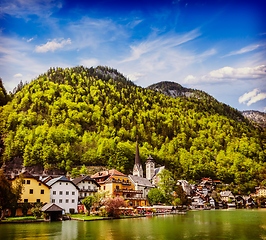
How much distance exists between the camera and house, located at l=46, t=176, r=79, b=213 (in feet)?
71.2

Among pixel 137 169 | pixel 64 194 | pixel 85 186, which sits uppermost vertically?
pixel 137 169

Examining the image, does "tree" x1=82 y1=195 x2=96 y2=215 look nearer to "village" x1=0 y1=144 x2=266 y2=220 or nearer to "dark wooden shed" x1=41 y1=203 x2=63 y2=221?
"village" x1=0 y1=144 x2=266 y2=220

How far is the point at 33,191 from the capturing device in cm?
2042

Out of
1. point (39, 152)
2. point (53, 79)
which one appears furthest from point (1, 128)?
point (53, 79)

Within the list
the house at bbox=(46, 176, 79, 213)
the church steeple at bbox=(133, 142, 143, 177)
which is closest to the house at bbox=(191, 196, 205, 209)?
the church steeple at bbox=(133, 142, 143, 177)

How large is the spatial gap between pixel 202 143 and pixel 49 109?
24.8 meters

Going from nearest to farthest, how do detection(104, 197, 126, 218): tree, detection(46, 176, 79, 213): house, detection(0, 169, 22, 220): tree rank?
detection(0, 169, 22, 220): tree
detection(104, 197, 126, 218): tree
detection(46, 176, 79, 213): house

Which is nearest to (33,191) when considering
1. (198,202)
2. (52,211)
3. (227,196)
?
(52,211)

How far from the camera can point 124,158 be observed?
43.5 meters

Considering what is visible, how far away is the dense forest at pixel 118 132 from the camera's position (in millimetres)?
43594

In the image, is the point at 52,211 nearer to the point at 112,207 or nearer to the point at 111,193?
the point at 112,207

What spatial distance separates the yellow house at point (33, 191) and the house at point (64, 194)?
80 centimetres

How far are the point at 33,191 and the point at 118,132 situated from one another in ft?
111

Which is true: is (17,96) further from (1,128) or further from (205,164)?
(205,164)
